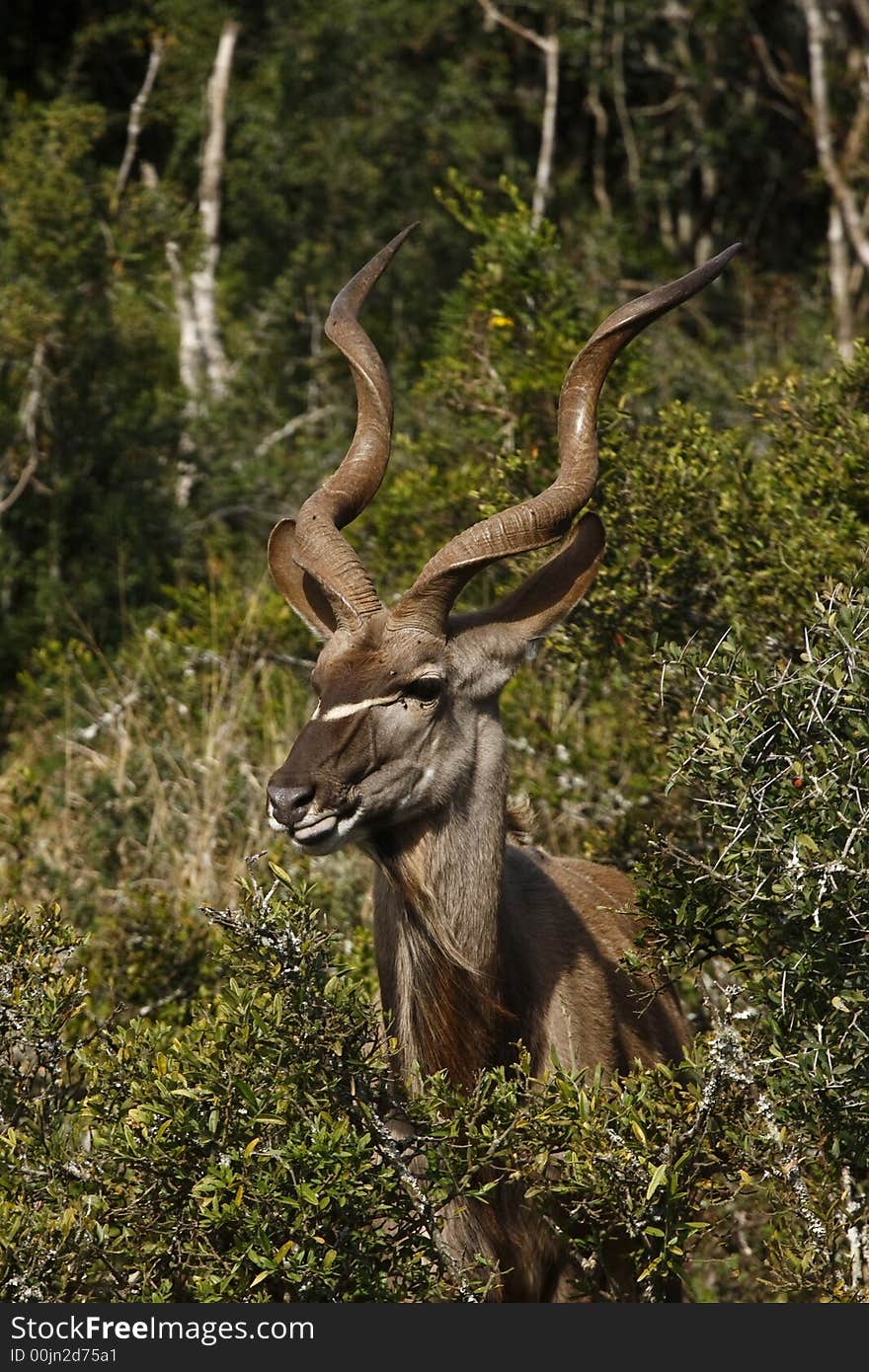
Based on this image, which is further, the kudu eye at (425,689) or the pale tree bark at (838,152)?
the pale tree bark at (838,152)

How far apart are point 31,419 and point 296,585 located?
17.6 feet

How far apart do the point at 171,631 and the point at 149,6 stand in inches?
373

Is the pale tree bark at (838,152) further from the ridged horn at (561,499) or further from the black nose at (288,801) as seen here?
the black nose at (288,801)

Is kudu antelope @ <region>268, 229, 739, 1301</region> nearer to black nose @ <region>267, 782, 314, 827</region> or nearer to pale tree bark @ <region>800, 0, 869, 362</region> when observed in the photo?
black nose @ <region>267, 782, 314, 827</region>

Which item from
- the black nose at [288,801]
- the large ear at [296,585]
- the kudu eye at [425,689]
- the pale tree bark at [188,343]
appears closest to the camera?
the black nose at [288,801]

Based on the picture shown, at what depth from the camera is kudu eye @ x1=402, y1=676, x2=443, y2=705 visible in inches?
200

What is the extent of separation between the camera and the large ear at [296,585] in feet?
18.8

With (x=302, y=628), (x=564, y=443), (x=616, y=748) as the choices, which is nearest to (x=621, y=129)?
(x=302, y=628)

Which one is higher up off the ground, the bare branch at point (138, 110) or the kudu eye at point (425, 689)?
the bare branch at point (138, 110)

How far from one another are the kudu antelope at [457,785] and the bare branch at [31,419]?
5318 millimetres

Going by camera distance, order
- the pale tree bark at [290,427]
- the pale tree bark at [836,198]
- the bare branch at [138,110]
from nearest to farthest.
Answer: the pale tree bark at [290,427] < the pale tree bark at [836,198] < the bare branch at [138,110]

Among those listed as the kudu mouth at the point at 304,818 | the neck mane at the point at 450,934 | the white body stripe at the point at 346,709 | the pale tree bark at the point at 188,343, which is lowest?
the neck mane at the point at 450,934

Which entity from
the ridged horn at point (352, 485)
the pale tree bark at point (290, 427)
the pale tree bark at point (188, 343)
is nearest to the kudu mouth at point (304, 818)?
the ridged horn at point (352, 485)

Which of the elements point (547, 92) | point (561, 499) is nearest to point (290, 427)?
point (547, 92)
